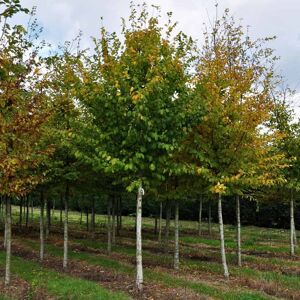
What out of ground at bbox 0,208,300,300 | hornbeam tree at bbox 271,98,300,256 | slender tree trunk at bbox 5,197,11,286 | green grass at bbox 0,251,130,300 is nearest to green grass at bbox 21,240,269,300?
ground at bbox 0,208,300,300

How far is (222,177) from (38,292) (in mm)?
5749

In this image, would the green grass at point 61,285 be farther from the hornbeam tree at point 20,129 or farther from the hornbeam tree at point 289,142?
the hornbeam tree at point 289,142

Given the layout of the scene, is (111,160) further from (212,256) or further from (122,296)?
(212,256)

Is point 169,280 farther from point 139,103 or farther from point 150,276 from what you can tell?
point 139,103

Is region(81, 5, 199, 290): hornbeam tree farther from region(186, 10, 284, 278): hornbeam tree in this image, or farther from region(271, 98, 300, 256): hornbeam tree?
region(271, 98, 300, 256): hornbeam tree

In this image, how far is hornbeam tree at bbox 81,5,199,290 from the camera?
1049 centimetres

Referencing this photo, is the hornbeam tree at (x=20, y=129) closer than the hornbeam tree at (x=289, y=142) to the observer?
Yes

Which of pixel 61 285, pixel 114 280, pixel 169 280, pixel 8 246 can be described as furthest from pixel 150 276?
pixel 8 246

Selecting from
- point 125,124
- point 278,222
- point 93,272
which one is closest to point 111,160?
point 125,124

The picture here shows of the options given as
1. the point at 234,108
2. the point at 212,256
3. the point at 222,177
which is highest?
the point at 234,108

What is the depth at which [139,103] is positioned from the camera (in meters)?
10.3

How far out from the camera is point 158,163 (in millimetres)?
11086

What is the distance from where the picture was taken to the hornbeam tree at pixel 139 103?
34.4 ft

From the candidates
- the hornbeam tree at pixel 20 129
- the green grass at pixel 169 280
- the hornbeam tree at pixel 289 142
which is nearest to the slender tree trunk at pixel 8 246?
the hornbeam tree at pixel 20 129
